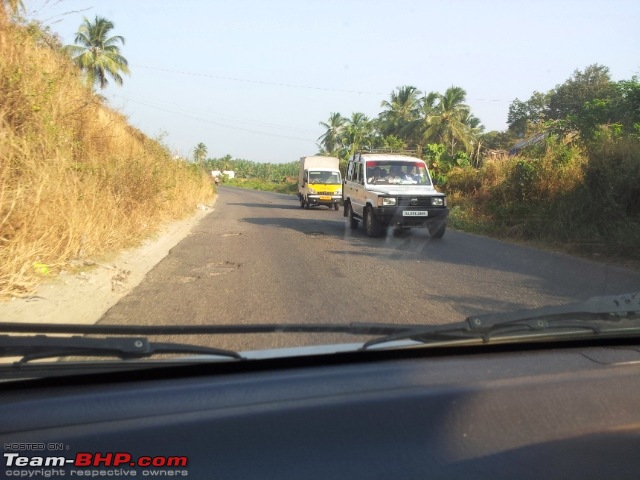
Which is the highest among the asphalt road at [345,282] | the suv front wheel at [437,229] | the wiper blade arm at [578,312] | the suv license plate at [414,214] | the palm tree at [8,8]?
the palm tree at [8,8]

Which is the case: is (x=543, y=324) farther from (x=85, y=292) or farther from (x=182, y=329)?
(x=85, y=292)

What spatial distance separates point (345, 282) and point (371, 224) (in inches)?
241

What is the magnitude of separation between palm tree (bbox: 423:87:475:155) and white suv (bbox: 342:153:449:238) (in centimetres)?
2953

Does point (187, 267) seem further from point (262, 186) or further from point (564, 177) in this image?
point (262, 186)

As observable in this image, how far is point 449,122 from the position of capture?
1753 inches

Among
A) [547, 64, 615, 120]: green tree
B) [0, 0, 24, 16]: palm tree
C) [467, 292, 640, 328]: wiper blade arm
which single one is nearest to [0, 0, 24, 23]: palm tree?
[0, 0, 24, 16]: palm tree

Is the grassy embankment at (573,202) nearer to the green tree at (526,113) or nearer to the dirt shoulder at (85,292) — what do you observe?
the dirt shoulder at (85,292)

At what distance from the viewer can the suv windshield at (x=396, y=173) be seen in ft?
49.5

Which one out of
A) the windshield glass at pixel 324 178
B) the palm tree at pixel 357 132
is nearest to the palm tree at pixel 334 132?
the palm tree at pixel 357 132

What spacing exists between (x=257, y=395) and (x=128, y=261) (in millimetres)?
8366

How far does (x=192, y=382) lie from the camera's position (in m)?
2.25

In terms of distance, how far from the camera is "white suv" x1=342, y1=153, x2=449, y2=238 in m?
13.8

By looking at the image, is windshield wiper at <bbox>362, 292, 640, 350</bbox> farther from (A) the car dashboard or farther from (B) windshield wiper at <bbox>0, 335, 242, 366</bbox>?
(B) windshield wiper at <bbox>0, 335, 242, 366</bbox>

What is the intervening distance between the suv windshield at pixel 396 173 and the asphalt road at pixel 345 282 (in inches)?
68.8
